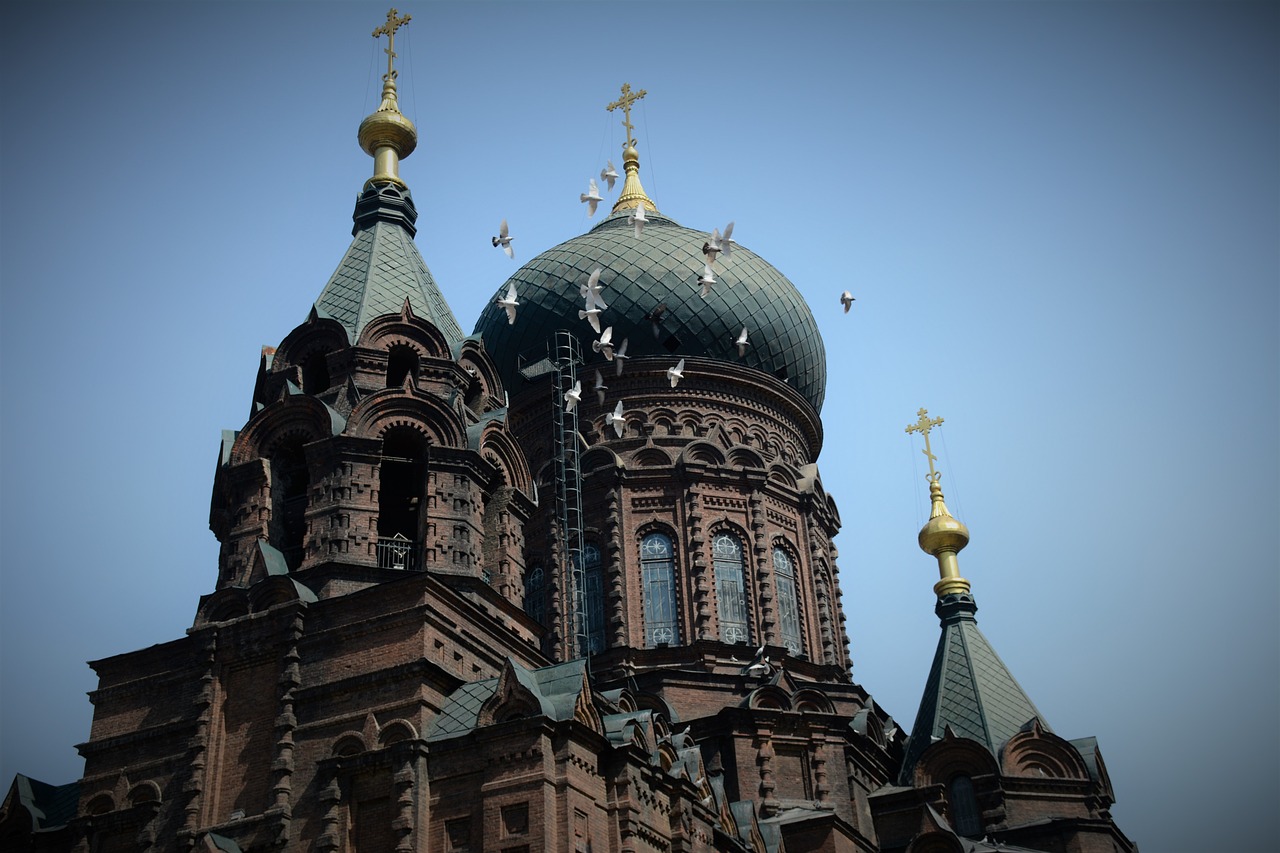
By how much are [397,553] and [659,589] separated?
7330 millimetres

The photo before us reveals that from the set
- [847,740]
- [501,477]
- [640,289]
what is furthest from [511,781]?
[640,289]

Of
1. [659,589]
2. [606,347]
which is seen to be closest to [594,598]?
[659,589]

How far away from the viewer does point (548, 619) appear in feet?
86.7

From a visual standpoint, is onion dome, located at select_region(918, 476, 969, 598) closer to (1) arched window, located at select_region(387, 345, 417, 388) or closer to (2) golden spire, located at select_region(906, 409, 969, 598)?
(2) golden spire, located at select_region(906, 409, 969, 598)

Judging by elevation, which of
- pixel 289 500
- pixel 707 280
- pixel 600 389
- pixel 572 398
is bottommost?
pixel 289 500

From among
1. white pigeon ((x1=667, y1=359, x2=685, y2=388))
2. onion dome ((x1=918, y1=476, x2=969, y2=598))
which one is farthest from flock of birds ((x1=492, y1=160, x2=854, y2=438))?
onion dome ((x1=918, y1=476, x2=969, y2=598))

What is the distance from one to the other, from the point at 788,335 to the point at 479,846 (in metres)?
15.1

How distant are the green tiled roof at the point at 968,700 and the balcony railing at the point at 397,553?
10324 mm

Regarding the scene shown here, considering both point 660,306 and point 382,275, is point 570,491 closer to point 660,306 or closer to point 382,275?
point 660,306

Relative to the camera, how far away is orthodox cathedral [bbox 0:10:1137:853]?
56.8 feet

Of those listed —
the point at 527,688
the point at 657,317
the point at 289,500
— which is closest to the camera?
the point at 527,688

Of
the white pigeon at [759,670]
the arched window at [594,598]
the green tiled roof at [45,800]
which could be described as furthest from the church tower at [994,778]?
the green tiled roof at [45,800]

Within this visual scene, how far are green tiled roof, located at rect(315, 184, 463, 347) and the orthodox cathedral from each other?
0.06m

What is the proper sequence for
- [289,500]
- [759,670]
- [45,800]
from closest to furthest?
[45,800]
[289,500]
[759,670]
